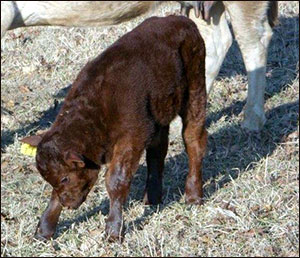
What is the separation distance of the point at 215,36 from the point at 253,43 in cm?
44

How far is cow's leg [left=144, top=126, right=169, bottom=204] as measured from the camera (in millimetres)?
5922

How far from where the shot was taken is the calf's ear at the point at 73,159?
506cm

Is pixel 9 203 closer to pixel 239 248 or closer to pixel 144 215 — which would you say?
pixel 144 215

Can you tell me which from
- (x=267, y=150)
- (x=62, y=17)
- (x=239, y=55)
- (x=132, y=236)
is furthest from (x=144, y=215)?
(x=239, y=55)

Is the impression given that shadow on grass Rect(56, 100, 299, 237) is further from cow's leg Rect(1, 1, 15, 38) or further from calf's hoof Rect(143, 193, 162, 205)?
cow's leg Rect(1, 1, 15, 38)

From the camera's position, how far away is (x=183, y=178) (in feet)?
21.4

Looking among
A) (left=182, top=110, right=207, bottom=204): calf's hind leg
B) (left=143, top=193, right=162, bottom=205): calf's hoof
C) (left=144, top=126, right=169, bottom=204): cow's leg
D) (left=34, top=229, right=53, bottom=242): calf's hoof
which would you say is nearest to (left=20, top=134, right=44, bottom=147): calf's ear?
(left=34, top=229, right=53, bottom=242): calf's hoof

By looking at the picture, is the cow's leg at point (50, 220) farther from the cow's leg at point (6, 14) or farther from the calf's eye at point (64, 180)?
the cow's leg at point (6, 14)

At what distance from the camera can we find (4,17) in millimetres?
7055

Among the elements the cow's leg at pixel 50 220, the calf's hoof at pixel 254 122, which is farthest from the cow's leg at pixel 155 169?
the calf's hoof at pixel 254 122

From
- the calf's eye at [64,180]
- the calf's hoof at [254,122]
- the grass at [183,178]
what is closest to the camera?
the calf's eye at [64,180]

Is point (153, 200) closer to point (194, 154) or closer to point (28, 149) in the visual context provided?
point (194, 154)

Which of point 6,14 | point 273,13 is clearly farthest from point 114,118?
point 273,13

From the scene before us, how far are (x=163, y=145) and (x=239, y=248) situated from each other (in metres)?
1.06
